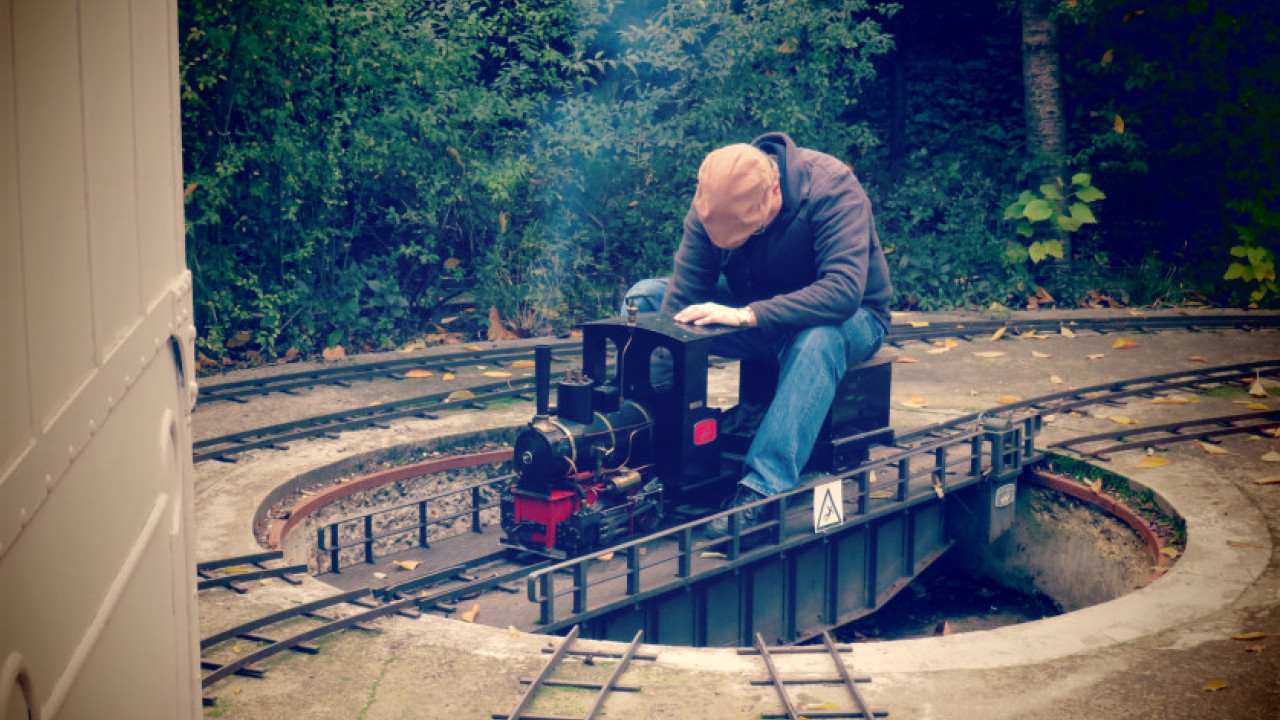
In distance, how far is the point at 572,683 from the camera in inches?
183

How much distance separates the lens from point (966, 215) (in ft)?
46.6

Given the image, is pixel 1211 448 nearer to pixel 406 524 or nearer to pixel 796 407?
pixel 796 407

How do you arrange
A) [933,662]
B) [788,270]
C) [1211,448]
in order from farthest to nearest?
[1211,448] → [788,270] → [933,662]

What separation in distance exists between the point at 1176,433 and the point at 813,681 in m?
4.76

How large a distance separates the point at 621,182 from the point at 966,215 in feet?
14.1

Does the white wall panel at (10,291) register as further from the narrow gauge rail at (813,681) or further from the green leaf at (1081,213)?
the green leaf at (1081,213)

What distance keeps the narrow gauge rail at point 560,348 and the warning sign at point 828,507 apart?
4542 mm

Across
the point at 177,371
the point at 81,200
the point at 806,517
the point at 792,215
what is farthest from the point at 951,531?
the point at 81,200

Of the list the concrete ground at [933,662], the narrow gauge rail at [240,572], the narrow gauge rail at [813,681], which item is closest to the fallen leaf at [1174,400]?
the concrete ground at [933,662]

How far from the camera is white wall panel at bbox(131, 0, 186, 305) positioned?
2.59m

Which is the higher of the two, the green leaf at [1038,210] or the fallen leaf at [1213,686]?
the green leaf at [1038,210]

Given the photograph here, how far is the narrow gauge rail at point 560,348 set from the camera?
9234mm

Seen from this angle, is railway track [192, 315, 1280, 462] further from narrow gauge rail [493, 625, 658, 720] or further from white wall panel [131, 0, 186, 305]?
white wall panel [131, 0, 186, 305]


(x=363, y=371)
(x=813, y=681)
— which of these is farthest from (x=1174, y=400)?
(x=363, y=371)
